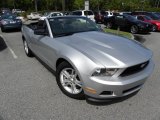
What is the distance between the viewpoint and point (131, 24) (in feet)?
46.3

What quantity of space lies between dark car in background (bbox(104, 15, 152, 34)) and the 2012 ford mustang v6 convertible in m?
10.2

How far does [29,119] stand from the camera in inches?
122

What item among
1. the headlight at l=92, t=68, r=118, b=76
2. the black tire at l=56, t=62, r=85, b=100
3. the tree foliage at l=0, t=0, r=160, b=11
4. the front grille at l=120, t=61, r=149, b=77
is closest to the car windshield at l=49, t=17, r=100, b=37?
the black tire at l=56, t=62, r=85, b=100

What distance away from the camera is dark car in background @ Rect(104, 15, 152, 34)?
13477mm

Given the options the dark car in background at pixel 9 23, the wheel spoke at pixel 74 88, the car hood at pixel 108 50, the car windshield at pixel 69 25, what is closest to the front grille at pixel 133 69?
the car hood at pixel 108 50

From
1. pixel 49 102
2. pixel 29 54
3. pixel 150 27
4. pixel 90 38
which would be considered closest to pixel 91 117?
pixel 49 102

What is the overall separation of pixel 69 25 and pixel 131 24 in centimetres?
1050

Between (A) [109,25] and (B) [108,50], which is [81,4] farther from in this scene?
(B) [108,50]

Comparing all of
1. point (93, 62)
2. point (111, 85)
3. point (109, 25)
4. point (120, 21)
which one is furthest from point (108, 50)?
point (109, 25)

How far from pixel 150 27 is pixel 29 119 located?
12.7 meters

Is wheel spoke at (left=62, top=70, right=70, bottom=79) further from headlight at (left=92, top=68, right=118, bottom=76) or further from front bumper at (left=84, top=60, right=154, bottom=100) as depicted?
headlight at (left=92, top=68, right=118, bottom=76)

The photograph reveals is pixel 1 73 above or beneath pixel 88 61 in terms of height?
beneath

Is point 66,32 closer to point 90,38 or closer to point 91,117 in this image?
point 90,38

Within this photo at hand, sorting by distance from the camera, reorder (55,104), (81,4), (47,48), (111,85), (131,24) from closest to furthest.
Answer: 1. (111,85)
2. (55,104)
3. (47,48)
4. (131,24)
5. (81,4)
